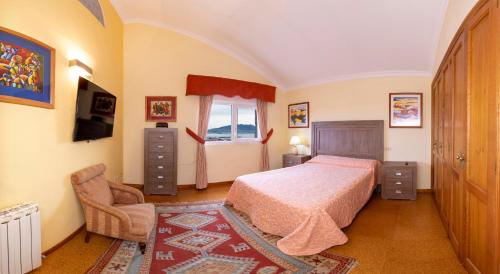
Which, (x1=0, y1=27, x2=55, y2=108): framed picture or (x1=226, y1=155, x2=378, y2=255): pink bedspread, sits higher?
(x1=0, y1=27, x2=55, y2=108): framed picture

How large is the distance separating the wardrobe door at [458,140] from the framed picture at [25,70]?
146 inches

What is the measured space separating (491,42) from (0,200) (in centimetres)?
376

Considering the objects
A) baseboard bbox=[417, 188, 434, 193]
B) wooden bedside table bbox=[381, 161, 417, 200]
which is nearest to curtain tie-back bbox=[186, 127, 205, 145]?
wooden bedside table bbox=[381, 161, 417, 200]

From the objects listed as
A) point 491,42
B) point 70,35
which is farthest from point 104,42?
point 491,42

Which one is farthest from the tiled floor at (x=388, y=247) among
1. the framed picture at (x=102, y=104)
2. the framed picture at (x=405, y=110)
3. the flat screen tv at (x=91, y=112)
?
the framed picture at (x=405, y=110)

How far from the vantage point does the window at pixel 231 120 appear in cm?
541

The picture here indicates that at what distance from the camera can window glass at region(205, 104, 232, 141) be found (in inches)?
212

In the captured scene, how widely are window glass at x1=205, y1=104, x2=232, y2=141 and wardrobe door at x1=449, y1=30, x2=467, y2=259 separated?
4051 millimetres

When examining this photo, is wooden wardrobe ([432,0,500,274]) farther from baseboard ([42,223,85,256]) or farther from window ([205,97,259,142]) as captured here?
window ([205,97,259,142])

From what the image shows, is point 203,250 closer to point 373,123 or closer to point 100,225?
point 100,225

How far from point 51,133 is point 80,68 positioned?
0.85 meters

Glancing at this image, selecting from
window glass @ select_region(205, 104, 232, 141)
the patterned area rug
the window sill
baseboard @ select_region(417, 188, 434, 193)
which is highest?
window glass @ select_region(205, 104, 232, 141)

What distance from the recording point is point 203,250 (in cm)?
244

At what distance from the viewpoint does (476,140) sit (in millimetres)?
1780
